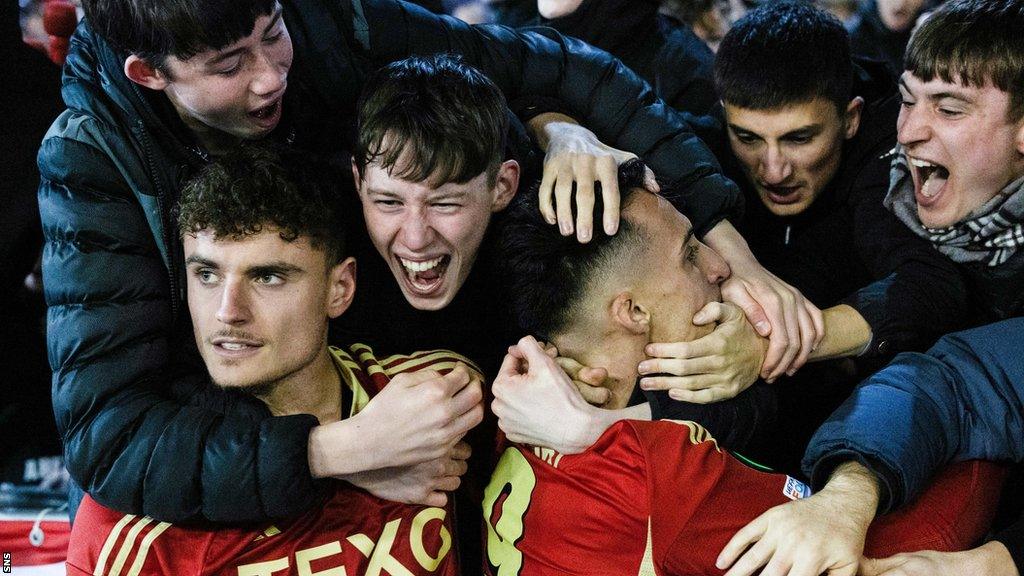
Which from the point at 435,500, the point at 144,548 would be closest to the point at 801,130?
the point at 435,500

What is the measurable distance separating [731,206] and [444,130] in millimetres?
775

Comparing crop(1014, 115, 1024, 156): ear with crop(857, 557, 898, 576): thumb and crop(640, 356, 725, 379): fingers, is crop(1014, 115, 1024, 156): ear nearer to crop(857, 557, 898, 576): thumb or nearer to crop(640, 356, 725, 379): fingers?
crop(640, 356, 725, 379): fingers

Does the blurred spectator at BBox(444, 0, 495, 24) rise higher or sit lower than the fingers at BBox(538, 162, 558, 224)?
higher

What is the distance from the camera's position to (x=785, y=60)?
2.59m

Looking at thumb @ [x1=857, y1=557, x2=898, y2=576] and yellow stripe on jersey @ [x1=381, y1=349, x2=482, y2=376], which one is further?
yellow stripe on jersey @ [x1=381, y1=349, x2=482, y2=376]

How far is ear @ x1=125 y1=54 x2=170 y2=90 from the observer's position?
1.88 metres

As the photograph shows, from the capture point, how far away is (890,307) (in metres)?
2.30

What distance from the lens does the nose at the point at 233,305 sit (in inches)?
74.1

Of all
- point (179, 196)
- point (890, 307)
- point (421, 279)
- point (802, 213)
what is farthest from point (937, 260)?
point (179, 196)

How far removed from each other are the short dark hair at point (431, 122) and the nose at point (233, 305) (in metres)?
0.33

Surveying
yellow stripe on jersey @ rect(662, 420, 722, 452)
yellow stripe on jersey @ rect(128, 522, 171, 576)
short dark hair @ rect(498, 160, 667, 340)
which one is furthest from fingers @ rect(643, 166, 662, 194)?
yellow stripe on jersey @ rect(128, 522, 171, 576)

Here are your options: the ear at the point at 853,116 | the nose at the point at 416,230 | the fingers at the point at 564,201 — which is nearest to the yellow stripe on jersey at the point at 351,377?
the nose at the point at 416,230

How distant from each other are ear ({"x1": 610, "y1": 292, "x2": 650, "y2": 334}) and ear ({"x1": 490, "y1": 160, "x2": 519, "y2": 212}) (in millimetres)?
344

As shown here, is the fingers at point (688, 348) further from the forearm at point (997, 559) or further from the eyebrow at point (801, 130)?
the eyebrow at point (801, 130)
